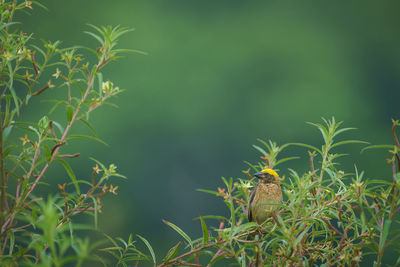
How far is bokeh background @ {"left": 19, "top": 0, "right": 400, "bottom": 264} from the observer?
6.45m


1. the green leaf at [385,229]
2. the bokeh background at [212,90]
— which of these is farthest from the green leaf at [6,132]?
the bokeh background at [212,90]

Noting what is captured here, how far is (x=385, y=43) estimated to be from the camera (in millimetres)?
7527

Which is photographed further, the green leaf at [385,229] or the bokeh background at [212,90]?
the bokeh background at [212,90]

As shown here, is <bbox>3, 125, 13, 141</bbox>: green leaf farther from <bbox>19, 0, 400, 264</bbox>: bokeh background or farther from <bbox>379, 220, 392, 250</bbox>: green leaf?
<bbox>19, 0, 400, 264</bbox>: bokeh background

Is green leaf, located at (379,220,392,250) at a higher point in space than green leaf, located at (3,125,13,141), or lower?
lower

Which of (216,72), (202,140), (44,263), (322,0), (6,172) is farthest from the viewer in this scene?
(322,0)

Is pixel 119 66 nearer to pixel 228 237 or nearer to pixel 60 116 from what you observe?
pixel 60 116

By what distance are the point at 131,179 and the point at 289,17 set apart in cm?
415

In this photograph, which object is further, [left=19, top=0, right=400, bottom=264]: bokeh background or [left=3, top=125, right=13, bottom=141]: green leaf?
[left=19, top=0, right=400, bottom=264]: bokeh background

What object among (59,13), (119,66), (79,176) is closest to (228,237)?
(79,176)

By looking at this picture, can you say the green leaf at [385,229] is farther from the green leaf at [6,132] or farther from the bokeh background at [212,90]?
the bokeh background at [212,90]

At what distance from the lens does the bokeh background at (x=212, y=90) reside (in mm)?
6445

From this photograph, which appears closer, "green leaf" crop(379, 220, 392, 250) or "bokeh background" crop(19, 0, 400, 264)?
"green leaf" crop(379, 220, 392, 250)

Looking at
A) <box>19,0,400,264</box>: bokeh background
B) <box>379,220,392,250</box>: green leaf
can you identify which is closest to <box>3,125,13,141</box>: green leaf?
<box>379,220,392,250</box>: green leaf
